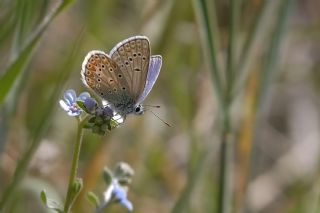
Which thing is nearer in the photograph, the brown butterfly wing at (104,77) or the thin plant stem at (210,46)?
the brown butterfly wing at (104,77)

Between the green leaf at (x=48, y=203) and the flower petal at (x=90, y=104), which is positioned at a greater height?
the flower petal at (x=90, y=104)

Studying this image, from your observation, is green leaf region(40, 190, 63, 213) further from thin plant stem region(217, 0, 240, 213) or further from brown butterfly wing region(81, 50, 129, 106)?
thin plant stem region(217, 0, 240, 213)

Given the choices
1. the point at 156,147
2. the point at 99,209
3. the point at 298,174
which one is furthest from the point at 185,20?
the point at 99,209

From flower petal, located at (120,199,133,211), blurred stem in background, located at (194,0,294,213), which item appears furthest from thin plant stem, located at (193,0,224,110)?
flower petal, located at (120,199,133,211)

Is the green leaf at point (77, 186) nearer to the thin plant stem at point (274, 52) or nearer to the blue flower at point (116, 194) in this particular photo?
the blue flower at point (116, 194)

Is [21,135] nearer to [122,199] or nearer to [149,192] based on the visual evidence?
[149,192]

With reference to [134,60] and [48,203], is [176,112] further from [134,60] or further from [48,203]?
[48,203]

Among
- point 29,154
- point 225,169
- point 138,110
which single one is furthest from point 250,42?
point 29,154

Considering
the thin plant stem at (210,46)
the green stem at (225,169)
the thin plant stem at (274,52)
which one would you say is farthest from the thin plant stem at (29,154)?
the thin plant stem at (274,52)
